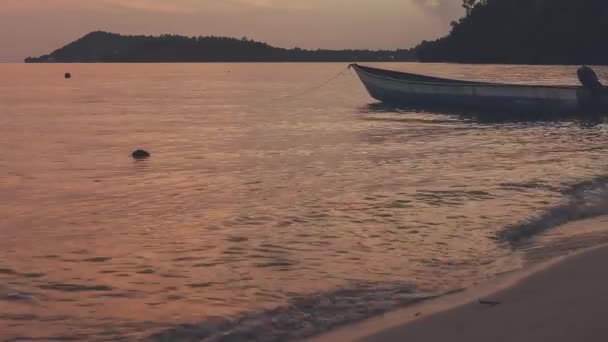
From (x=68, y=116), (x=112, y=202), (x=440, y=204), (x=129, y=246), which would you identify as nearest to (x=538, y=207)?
(x=440, y=204)

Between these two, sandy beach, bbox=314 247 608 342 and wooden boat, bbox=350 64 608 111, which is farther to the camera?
wooden boat, bbox=350 64 608 111

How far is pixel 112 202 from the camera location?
13461mm

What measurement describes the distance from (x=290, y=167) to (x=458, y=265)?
1062 cm

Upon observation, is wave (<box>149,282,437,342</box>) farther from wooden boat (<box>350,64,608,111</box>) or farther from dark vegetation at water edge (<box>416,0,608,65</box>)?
dark vegetation at water edge (<box>416,0,608,65</box>)

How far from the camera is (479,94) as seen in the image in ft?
A: 118

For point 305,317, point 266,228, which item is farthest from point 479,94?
point 305,317

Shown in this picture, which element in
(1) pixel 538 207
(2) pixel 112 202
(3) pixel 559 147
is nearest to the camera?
(1) pixel 538 207

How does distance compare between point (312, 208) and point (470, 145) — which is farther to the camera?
point (470, 145)

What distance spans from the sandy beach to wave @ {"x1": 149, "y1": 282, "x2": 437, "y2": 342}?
23 centimetres

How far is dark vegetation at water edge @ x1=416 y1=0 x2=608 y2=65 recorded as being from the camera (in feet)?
403

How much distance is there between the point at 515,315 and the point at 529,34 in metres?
142

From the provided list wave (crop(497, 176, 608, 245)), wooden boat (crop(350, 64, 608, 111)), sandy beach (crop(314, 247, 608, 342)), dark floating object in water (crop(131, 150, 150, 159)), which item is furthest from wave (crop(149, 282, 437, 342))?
wooden boat (crop(350, 64, 608, 111))

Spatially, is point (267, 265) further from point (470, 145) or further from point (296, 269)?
point (470, 145)

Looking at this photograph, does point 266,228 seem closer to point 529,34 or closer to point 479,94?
point 479,94
